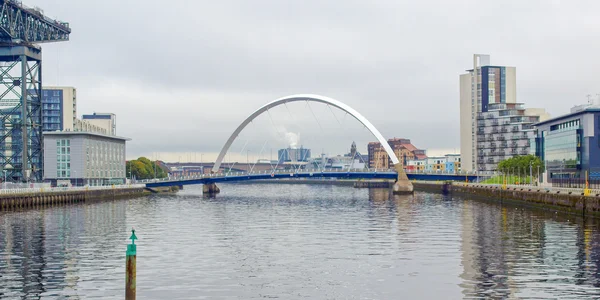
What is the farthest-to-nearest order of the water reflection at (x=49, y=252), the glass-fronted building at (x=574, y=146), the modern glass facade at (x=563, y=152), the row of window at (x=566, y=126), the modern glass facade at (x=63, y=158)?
the modern glass facade at (x=63, y=158)
the row of window at (x=566, y=126)
the modern glass facade at (x=563, y=152)
the glass-fronted building at (x=574, y=146)
the water reflection at (x=49, y=252)

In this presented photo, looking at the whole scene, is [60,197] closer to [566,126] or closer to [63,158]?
[63,158]

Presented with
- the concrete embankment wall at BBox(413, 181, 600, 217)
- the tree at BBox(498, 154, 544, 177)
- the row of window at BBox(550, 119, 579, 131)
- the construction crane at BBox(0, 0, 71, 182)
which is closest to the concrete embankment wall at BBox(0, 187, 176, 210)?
the construction crane at BBox(0, 0, 71, 182)

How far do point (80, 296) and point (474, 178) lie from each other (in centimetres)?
15043

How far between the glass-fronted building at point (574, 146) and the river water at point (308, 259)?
48.3 metres

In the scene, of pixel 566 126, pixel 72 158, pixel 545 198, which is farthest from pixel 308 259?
pixel 72 158

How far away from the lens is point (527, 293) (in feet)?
94.2

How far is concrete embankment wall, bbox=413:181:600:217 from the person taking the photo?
210 feet

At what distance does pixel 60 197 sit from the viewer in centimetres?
10662

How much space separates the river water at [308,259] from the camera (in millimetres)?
29891

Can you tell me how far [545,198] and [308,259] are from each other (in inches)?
1874

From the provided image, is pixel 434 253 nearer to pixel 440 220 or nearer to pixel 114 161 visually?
pixel 440 220

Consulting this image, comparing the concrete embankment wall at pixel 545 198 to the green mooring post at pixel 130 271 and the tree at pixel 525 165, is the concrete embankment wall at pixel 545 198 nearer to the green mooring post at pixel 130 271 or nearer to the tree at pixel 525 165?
the tree at pixel 525 165

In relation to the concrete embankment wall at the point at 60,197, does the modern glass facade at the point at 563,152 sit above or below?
above

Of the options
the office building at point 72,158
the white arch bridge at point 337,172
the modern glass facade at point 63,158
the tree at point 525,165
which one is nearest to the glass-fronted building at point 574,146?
the tree at point 525,165
